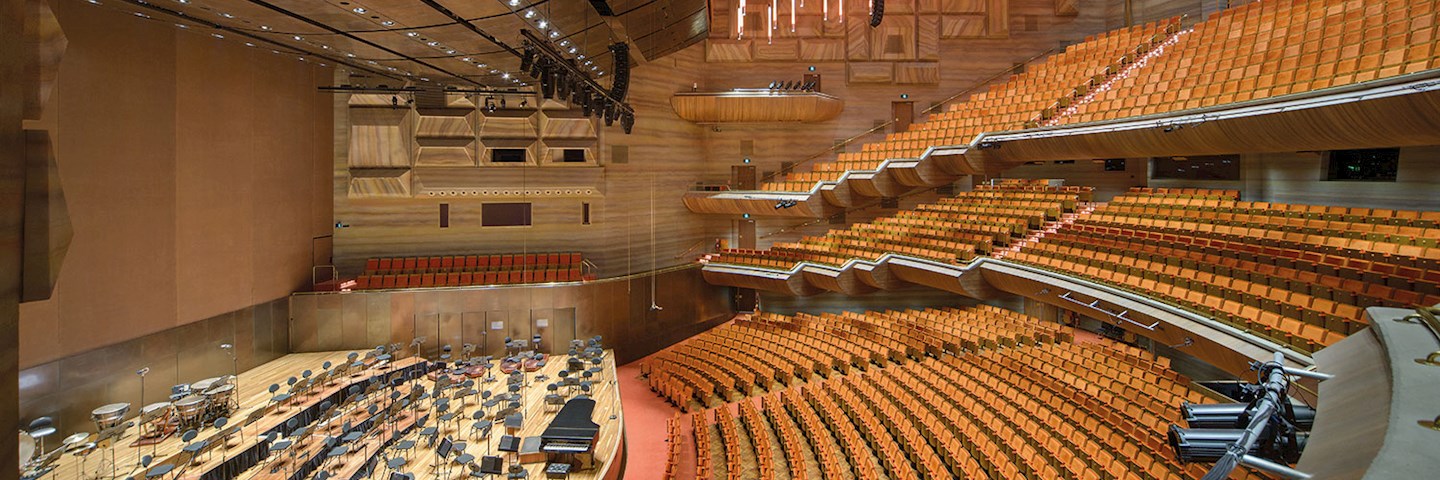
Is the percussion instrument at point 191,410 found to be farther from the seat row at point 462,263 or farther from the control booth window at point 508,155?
the control booth window at point 508,155

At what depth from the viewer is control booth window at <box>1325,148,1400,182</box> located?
212 inches

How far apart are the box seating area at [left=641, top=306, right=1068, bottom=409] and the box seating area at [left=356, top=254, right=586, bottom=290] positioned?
58.2 inches

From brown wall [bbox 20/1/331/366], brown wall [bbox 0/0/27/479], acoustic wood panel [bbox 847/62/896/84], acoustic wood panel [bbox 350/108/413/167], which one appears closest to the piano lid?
brown wall [bbox 20/1/331/366]

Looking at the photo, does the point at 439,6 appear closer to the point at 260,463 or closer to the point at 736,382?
the point at 260,463

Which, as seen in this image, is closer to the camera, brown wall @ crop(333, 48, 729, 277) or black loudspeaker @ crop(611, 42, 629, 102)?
black loudspeaker @ crop(611, 42, 629, 102)

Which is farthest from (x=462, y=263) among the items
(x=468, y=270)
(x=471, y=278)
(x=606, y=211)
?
(x=606, y=211)

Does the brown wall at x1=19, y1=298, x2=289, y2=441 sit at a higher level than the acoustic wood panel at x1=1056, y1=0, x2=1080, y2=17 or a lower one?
lower

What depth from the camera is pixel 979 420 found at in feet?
14.6

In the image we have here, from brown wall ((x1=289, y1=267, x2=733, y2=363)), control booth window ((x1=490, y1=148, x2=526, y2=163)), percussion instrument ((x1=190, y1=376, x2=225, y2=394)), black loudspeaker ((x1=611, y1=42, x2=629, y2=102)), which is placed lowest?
percussion instrument ((x1=190, y1=376, x2=225, y2=394))

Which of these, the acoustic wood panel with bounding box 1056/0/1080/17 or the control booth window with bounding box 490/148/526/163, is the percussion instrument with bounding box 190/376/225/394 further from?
the acoustic wood panel with bounding box 1056/0/1080/17

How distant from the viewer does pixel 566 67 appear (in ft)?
16.3

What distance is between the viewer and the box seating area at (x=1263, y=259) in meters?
3.75

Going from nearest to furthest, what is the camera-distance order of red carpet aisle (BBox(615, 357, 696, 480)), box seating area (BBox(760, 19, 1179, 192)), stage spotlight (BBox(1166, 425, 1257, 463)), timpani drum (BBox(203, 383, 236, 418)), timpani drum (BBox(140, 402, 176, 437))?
stage spotlight (BBox(1166, 425, 1257, 463)) → timpani drum (BBox(140, 402, 176, 437)) → timpani drum (BBox(203, 383, 236, 418)) → red carpet aisle (BBox(615, 357, 696, 480)) → box seating area (BBox(760, 19, 1179, 192))

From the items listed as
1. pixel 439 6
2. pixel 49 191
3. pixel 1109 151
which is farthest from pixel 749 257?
pixel 49 191
